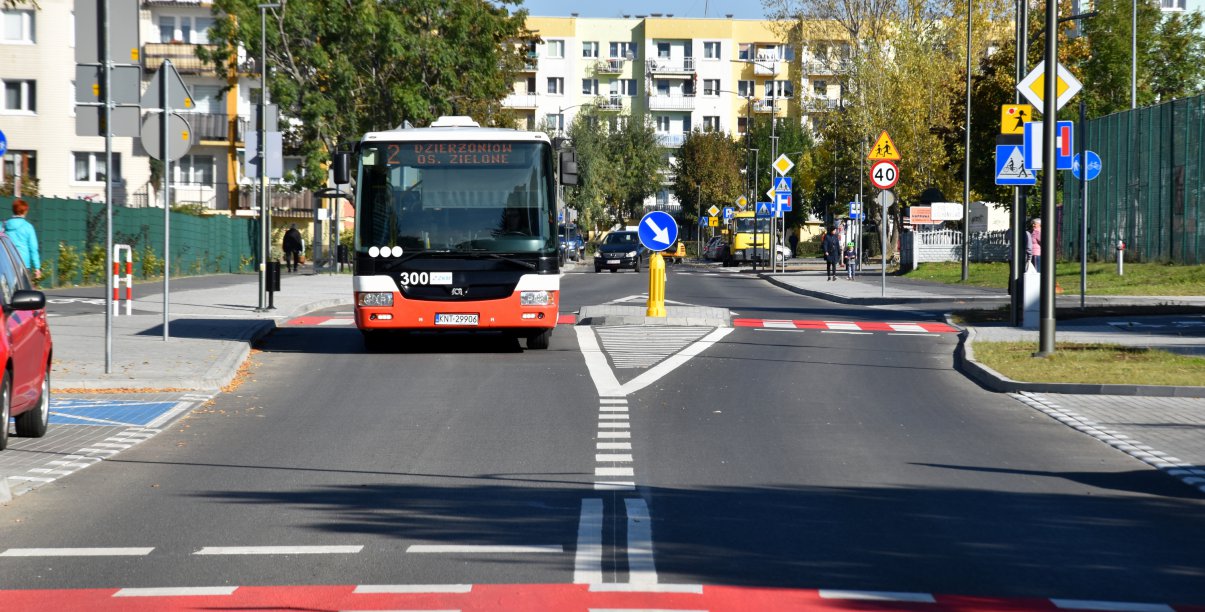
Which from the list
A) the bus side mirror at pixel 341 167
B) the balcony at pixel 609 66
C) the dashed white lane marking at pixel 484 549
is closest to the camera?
the dashed white lane marking at pixel 484 549

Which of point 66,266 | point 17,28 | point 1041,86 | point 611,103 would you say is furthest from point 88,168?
point 1041,86

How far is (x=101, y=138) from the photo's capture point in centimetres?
5881

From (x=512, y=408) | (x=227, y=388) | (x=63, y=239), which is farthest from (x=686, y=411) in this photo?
(x=63, y=239)

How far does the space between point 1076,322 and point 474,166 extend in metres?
10.8

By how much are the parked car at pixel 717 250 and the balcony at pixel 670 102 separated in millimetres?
31286

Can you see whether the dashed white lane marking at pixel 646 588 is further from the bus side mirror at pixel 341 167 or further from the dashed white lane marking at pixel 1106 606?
the bus side mirror at pixel 341 167

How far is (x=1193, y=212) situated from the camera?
43.2 metres

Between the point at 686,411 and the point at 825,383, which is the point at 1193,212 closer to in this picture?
the point at 825,383

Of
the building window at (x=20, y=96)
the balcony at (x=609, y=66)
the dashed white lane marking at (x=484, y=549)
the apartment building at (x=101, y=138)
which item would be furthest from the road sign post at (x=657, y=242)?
the balcony at (x=609, y=66)

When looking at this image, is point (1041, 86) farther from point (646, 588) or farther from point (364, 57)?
point (364, 57)

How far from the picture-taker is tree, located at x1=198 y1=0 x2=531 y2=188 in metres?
52.5

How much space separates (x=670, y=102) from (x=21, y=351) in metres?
111

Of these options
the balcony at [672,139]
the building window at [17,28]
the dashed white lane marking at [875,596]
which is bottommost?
the dashed white lane marking at [875,596]

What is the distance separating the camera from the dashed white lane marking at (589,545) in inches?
269
